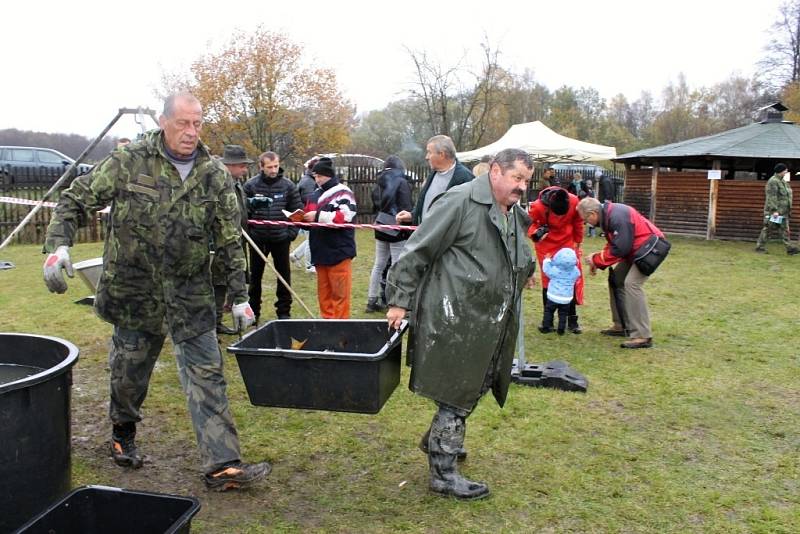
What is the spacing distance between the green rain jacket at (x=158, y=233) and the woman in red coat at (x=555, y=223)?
3.93 meters

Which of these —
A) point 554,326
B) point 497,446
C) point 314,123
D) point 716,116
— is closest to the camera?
point 497,446

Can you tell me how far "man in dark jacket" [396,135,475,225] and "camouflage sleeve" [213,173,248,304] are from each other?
2.49 metres

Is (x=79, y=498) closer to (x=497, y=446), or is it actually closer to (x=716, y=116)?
(x=497, y=446)

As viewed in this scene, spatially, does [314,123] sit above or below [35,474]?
above

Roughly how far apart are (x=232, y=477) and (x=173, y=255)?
119 cm

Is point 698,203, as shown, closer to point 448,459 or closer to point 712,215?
point 712,215

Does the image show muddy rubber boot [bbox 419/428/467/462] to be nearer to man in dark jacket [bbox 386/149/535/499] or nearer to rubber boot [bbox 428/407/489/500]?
rubber boot [bbox 428/407/489/500]

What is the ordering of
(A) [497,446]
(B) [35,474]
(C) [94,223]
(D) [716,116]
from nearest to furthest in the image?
1. (B) [35,474]
2. (A) [497,446]
3. (C) [94,223]
4. (D) [716,116]

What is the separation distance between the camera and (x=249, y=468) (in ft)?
11.8

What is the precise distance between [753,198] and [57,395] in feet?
54.1

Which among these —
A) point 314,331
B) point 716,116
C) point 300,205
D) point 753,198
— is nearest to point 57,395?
point 314,331

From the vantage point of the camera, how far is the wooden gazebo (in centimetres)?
1600

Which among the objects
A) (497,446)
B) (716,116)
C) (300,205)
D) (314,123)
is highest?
(716,116)

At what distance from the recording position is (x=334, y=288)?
6402 mm
